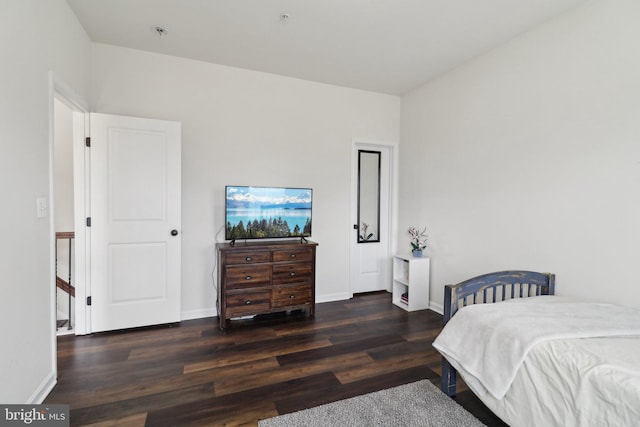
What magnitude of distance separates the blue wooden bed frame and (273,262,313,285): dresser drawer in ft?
5.47

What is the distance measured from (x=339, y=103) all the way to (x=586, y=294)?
3.25m

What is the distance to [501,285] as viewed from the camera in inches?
98.6

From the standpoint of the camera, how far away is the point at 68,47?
95.6 inches

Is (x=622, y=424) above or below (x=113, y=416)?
above

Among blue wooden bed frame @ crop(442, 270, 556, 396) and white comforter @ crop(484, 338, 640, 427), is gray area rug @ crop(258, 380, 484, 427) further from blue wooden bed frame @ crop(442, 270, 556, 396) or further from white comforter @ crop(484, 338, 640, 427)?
white comforter @ crop(484, 338, 640, 427)

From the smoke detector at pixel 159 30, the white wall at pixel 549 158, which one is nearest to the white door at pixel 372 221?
the white wall at pixel 549 158

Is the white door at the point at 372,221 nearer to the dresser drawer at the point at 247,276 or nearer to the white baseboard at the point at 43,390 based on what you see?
the dresser drawer at the point at 247,276

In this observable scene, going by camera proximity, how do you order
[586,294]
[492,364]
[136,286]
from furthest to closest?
[136,286] < [586,294] < [492,364]

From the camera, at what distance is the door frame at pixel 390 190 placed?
4168mm

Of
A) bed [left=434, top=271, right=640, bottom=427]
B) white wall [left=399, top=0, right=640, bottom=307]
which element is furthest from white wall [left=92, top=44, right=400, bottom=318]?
bed [left=434, top=271, right=640, bottom=427]

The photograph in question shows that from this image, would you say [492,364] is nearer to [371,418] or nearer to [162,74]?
[371,418]

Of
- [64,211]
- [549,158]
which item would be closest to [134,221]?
[64,211]

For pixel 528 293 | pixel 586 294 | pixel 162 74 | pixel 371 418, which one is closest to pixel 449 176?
pixel 528 293

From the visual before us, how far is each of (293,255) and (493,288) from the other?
77.0 inches
